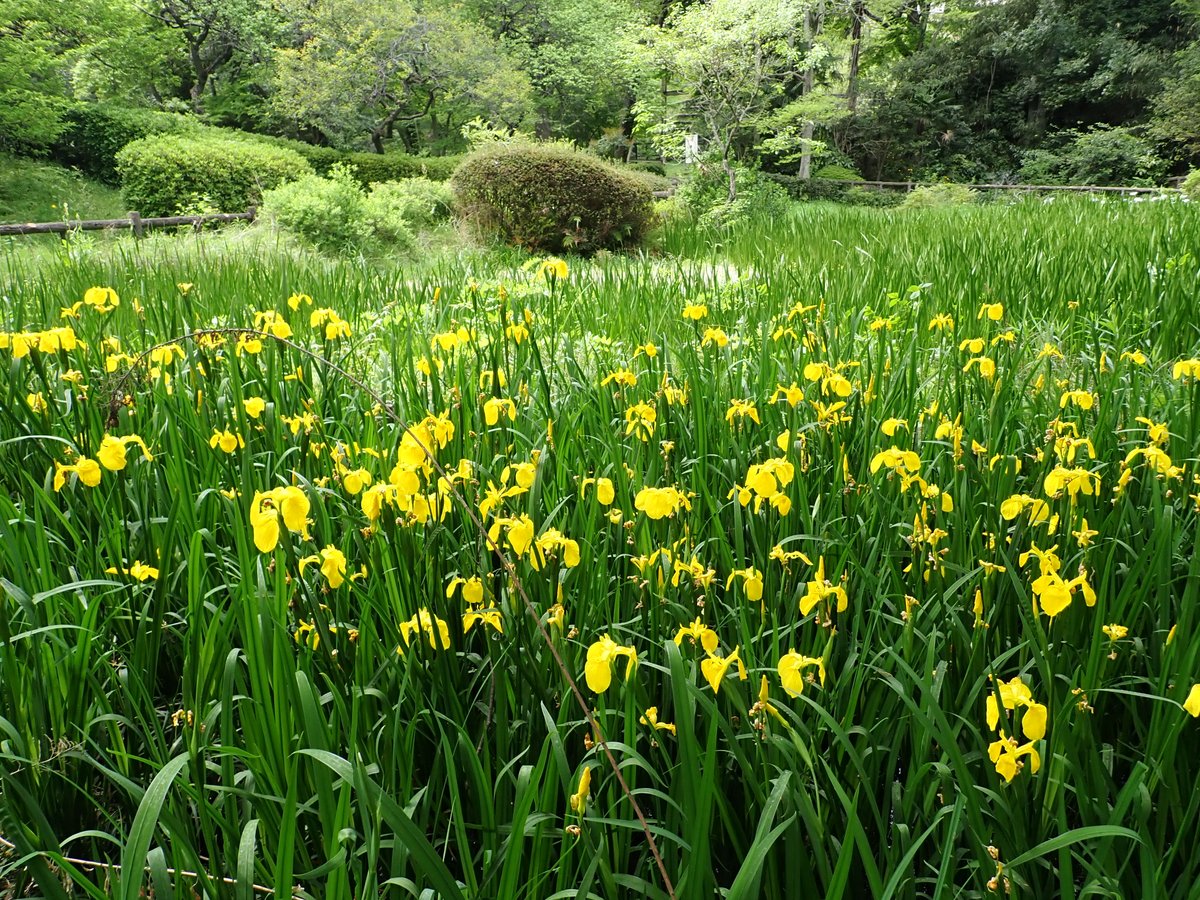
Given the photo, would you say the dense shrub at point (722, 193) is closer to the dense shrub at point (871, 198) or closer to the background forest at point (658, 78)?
the background forest at point (658, 78)

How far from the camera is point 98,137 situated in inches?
787

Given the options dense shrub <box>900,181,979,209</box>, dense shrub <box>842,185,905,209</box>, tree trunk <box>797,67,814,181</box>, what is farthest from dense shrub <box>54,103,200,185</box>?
dense shrub <box>842,185,905,209</box>

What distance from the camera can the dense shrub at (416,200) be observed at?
1055 centimetres

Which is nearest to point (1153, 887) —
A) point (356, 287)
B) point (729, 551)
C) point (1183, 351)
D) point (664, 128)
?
point (729, 551)

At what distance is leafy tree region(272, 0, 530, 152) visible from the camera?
816 inches

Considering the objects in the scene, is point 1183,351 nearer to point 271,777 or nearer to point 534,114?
point 271,777

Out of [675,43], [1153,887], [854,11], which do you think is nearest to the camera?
[1153,887]

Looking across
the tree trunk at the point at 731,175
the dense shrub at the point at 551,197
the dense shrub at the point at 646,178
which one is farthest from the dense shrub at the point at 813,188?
the dense shrub at the point at 551,197

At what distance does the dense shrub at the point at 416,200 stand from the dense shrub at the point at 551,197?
120 cm

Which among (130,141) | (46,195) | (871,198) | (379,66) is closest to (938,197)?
(871,198)

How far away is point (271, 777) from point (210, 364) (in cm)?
158

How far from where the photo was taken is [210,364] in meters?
2.21

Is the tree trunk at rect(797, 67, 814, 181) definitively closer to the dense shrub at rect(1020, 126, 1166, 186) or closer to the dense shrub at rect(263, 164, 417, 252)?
the dense shrub at rect(1020, 126, 1166, 186)

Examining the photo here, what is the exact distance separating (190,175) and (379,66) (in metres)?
8.86
